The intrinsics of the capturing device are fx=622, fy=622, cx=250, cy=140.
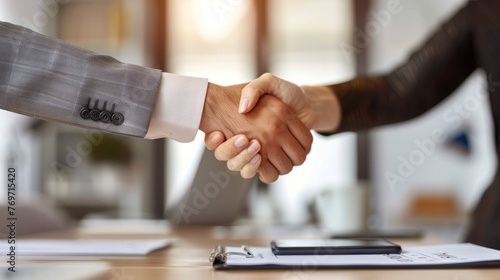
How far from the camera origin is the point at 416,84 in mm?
1465

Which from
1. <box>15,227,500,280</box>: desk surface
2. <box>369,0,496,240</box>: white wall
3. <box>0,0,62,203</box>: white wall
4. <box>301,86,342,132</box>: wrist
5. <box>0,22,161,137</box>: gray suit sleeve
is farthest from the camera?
<box>369,0,496,240</box>: white wall

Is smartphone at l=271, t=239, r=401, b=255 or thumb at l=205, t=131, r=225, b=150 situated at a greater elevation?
thumb at l=205, t=131, r=225, b=150

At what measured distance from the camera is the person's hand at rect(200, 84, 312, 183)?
1.19m

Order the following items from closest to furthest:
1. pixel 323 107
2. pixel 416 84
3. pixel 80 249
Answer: pixel 80 249 → pixel 323 107 → pixel 416 84

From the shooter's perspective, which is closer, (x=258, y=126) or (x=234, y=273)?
(x=234, y=273)

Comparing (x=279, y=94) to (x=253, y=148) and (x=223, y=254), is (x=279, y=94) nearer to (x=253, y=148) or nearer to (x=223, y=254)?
(x=253, y=148)

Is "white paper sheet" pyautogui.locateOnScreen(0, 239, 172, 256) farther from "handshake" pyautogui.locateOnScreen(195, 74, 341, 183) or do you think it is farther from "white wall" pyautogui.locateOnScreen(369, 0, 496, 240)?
"white wall" pyautogui.locateOnScreen(369, 0, 496, 240)

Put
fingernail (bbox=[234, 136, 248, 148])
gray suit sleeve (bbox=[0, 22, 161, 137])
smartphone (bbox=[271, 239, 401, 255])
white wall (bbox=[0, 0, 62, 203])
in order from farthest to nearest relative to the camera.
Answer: white wall (bbox=[0, 0, 62, 203]) → fingernail (bbox=[234, 136, 248, 148]) → gray suit sleeve (bbox=[0, 22, 161, 137]) → smartphone (bbox=[271, 239, 401, 255])

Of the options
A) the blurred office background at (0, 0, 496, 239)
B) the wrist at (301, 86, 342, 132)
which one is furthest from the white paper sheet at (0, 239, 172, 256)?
the blurred office background at (0, 0, 496, 239)

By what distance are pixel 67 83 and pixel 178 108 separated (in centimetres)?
20

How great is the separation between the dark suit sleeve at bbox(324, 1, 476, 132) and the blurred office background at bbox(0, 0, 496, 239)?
2346 millimetres

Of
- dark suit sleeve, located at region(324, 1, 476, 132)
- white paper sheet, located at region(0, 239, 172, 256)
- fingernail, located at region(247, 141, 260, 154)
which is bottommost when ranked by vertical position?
white paper sheet, located at region(0, 239, 172, 256)

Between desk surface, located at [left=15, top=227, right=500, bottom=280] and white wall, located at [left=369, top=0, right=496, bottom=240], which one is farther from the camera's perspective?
white wall, located at [left=369, top=0, right=496, bottom=240]

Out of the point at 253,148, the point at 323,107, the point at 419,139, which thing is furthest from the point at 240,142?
the point at 419,139
